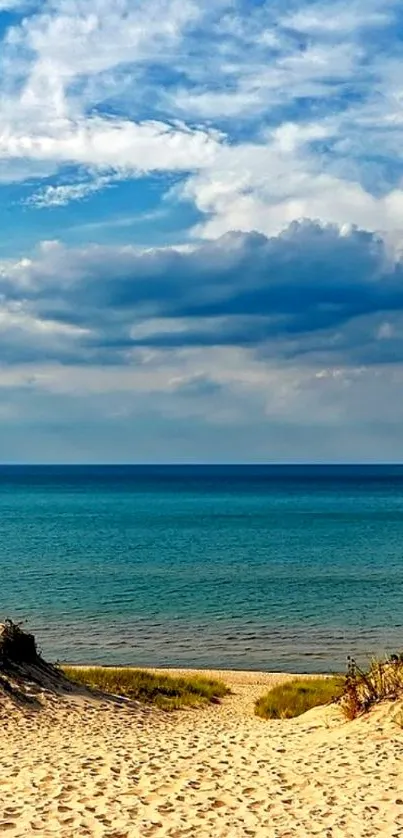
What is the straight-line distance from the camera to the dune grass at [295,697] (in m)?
20.8

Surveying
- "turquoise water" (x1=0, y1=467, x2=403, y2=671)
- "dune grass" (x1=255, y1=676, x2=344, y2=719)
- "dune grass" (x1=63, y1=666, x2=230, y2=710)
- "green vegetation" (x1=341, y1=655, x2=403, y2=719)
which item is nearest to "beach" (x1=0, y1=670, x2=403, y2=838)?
"green vegetation" (x1=341, y1=655, x2=403, y2=719)

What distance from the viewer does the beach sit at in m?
10.5

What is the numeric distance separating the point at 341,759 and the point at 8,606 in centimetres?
2734

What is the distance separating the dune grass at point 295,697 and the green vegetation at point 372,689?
2431 mm

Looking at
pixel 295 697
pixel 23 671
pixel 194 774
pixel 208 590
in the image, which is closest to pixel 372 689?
pixel 194 774

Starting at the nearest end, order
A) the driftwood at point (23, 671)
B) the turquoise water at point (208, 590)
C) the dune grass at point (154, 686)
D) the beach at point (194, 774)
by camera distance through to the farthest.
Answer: the beach at point (194, 774) → the driftwood at point (23, 671) → the dune grass at point (154, 686) → the turquoise water at point (208, 590)

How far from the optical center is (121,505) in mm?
132250

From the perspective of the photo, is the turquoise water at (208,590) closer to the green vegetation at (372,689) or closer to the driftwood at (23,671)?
the driftwood at (23,671)

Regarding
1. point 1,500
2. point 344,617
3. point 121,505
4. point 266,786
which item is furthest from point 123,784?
point 1,500

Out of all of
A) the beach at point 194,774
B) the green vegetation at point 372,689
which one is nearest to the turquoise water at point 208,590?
the green vegetation at point 372,689

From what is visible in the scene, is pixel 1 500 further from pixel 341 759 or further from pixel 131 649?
pixel 341 759

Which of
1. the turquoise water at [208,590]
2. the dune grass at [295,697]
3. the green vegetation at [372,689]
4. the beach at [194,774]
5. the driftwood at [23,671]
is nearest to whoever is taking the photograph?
the beach at [194,774]

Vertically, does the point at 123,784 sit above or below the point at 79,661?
above

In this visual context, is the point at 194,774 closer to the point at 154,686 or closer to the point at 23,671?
the point at 23,671
